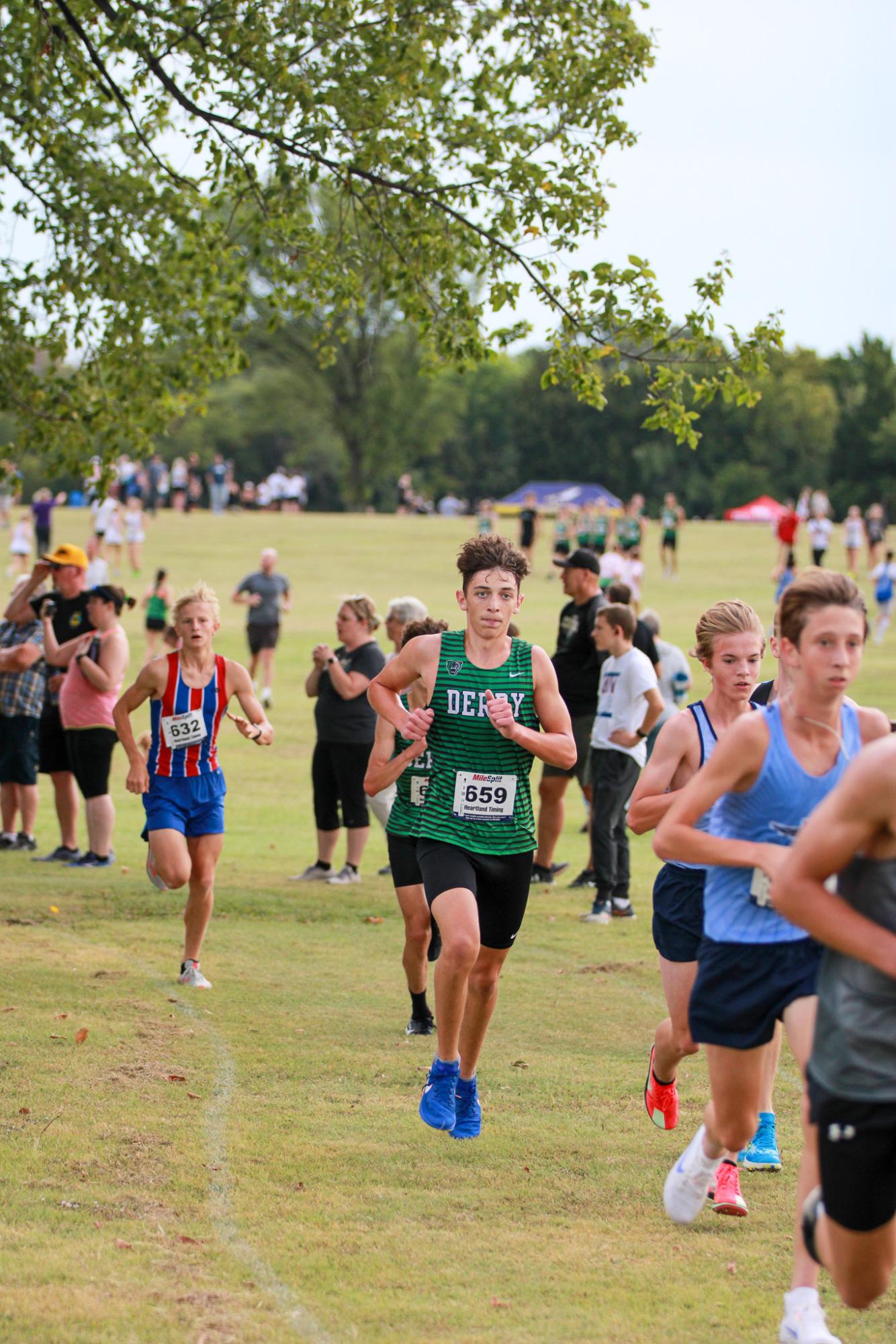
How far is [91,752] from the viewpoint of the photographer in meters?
11.9

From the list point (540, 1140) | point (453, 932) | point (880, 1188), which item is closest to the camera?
point (880, 1188)

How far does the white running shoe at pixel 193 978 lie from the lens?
8.52m

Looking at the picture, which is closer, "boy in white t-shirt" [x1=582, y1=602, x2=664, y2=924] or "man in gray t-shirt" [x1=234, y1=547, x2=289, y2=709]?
"boy in white t-shirt" [x1=582, y1=602, x2=664, y2=924]

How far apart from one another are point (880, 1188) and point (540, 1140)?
280 centimetres

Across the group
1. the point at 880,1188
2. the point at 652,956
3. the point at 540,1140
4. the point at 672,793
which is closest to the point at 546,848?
the point at 652,956

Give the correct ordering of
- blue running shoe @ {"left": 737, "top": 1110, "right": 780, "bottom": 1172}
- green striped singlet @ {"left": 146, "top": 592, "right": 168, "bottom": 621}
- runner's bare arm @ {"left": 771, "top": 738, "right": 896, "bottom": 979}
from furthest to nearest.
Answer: green striped singlet @ {"left": 146, "top": 592, "right": 168, "bottom": 621}, blue running shoe @ {"left": 737, "top": 1110, "right": 780, "bottom": 1172}, runner's bare arm @ {"left": 771, "top": 738, "right": 896, "bottom": 979}

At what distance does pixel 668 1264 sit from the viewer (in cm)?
487

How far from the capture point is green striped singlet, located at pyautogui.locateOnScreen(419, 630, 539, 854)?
597cm

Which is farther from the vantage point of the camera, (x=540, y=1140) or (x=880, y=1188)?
(x=540, y=1140)

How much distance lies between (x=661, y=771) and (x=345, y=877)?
7.49 meters

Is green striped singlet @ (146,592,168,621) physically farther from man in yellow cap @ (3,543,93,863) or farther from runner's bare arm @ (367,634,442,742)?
runner's bare arm @ (367,634,442,742)

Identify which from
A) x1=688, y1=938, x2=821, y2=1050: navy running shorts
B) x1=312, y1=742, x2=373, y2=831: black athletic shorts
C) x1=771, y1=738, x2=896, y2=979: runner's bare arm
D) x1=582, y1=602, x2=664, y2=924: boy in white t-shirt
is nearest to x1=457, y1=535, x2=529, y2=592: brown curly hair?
x1=688, y1=938, x2=821, y2=1050: navy running shorts

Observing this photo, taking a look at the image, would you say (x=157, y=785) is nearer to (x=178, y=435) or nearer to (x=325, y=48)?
(x=325, y=48)

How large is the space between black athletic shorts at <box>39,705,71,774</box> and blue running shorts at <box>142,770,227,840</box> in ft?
15.1
